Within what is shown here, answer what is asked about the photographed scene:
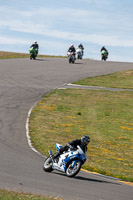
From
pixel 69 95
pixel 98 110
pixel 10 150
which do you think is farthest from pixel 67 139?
pixel 69 95

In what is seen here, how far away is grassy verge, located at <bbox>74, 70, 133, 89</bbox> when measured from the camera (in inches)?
1577

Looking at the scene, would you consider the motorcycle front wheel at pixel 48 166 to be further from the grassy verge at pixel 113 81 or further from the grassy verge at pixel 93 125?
the grassy verge at pixel 113 81

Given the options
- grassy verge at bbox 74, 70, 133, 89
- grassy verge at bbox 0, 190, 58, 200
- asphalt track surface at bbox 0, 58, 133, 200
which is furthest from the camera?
grassy verge at bbox 74, 70, 133, 89

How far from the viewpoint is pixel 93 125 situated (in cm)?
2330

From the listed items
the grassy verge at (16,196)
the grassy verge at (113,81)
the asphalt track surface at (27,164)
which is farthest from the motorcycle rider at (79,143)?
the grassy verge at (113,81)

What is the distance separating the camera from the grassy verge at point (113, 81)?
1577 inches

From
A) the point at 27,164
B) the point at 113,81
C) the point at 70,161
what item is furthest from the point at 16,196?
the point at 113,81

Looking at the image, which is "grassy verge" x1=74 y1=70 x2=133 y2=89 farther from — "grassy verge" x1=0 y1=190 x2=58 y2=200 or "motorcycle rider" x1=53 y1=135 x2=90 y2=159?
"grassy verge" x1=0 y1=190 x2=58 y2=200

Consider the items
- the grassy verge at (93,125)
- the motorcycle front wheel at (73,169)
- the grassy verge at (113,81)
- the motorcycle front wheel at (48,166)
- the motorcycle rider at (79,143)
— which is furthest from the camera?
the grassy verge at (113,81)

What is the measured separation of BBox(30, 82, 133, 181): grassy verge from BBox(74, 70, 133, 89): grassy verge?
4.43 m

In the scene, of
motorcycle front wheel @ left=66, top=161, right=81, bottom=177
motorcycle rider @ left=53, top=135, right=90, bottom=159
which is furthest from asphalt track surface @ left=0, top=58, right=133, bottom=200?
motorcycle rider @ left=53, top=135, right=90, bottom=159

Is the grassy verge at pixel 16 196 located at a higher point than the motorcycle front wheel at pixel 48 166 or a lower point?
higher

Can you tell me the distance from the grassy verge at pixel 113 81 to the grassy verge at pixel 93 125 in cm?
443

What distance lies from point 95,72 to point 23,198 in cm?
3846
